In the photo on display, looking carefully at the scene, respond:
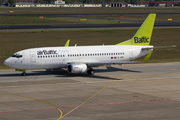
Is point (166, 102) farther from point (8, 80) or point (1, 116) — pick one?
point (8, 80)

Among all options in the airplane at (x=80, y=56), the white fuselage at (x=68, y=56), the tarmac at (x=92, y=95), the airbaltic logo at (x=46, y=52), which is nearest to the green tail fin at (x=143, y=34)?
the airplane at (x=80, y=56)

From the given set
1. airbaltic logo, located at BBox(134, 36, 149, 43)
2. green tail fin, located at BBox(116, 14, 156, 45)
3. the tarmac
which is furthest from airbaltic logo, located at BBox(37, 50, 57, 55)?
airbaltic logo, located at BBox(134, 36, 149, 43)

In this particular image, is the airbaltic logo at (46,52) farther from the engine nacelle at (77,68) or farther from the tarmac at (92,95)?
the tarmac at (92,95)

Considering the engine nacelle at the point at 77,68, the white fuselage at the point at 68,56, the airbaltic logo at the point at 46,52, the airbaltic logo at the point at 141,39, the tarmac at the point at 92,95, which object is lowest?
the tarmac at the point at 92,95

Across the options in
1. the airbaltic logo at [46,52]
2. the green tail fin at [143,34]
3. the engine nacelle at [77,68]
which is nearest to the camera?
the engine nacelle at [77,68]

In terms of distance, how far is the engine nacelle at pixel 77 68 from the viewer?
45.0 metres

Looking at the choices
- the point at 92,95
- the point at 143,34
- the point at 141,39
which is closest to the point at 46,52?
the point at 92,95

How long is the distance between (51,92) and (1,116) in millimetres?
10095

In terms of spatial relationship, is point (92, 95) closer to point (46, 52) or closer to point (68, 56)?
point (68, 56)

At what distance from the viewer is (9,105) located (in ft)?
101

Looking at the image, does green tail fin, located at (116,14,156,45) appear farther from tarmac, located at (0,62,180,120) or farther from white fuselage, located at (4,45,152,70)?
tarmac, located at (0,62,180,120)

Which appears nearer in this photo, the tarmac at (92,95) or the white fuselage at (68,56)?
the tarmac at (92,95)

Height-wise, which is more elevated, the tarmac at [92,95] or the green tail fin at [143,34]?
the green tail fin at [143,34]

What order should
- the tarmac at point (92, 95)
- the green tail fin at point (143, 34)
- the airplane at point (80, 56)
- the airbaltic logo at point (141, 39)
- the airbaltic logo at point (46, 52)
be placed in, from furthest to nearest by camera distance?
the airbaltic logo at point (141, 39), the green tail fin at point (143, 34), the airbaltic logo at point (46, 52), the airplane at point (80, 56), the tarmac at point (92, 95)
